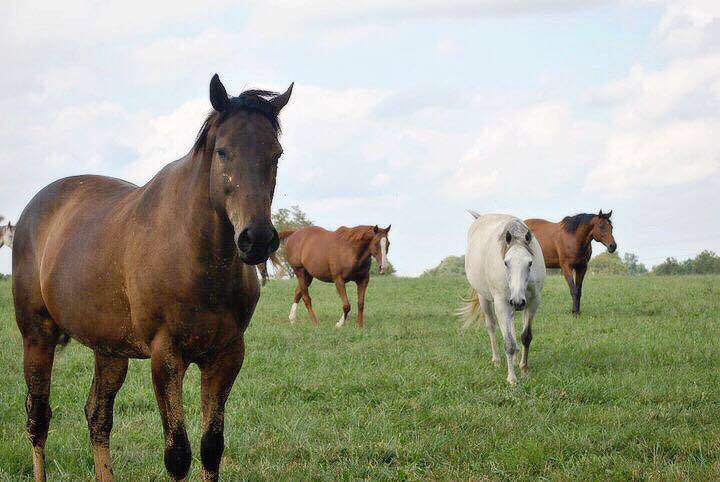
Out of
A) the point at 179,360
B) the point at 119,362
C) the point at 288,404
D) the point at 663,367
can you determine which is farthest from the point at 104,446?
the point at 663,367

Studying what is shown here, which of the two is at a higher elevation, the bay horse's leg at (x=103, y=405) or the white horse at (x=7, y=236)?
the white horse at (x=7, y=236)

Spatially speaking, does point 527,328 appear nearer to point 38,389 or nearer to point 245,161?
point 38,389

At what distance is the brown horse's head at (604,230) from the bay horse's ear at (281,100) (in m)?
12.9

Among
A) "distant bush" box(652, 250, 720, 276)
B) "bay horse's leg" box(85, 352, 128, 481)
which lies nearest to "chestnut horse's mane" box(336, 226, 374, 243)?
"bay horse's leg" box(85, 352, 128, 481)

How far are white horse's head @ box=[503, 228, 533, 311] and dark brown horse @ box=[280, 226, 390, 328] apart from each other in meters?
5.90

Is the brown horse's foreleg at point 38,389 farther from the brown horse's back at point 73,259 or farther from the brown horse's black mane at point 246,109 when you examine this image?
the brown horse's black mane at point 246,109

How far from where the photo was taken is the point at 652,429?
5.68 m

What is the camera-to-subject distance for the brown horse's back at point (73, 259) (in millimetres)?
4027

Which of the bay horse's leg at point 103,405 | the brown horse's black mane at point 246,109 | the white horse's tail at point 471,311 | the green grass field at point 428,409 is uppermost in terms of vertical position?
the brown horse's black mane at point 246,109

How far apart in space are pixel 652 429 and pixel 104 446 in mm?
4053

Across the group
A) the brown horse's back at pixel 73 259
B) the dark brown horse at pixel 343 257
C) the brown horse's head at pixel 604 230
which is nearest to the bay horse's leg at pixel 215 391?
the brown horse's back at pixel 73 259

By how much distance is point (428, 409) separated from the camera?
21.2ft

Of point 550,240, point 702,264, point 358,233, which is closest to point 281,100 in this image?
point 358,233

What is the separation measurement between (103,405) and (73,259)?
1039mm
